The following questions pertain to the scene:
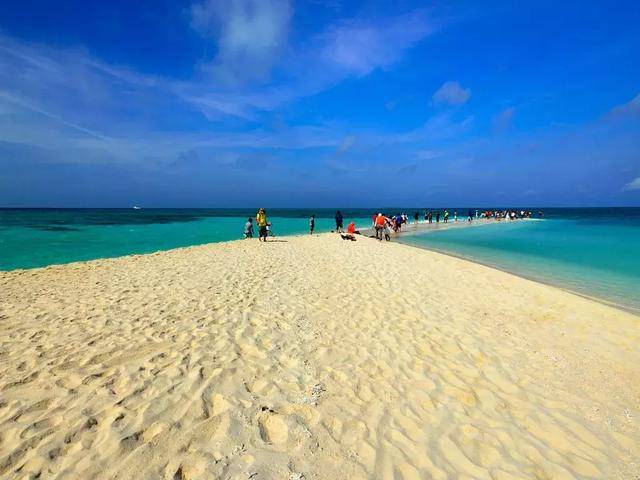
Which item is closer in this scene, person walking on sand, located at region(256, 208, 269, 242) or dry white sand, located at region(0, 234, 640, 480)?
dry white sand, located at region(0, 234, 640, 480)

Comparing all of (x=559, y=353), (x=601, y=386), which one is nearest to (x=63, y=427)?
(x=601, y=386)

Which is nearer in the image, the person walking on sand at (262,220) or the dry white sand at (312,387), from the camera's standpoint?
the dry white sand at (312,387)

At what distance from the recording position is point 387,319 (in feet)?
24.3

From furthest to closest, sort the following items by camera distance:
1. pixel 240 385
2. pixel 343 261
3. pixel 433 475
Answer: pixel 343 261, pixel 240 385, pixel 433 475

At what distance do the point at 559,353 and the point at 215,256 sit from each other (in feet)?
45.9

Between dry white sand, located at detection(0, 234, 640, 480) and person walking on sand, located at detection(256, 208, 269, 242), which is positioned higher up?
person walking on sand, located at detection(256, 208, 269, 242)

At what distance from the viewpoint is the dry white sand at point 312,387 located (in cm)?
329

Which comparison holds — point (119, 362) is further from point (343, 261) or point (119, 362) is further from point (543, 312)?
point (343, 261)

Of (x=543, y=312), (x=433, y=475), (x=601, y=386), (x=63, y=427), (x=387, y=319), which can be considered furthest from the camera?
(x=543, y=312)

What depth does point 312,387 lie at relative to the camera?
14.8 ft

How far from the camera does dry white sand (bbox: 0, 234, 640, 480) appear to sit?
10.8 ft

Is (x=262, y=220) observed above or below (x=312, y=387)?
above

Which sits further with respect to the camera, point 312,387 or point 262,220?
point 262,220

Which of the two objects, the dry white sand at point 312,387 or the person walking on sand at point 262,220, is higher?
the person walking on sand at point 262,220
